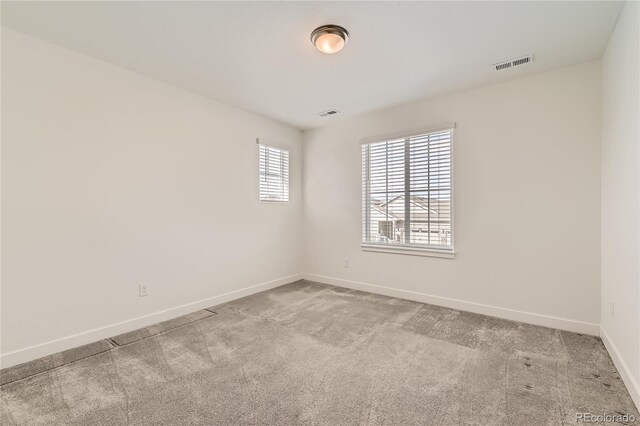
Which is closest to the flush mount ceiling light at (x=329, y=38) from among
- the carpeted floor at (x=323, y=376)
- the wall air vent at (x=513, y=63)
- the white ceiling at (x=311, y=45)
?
the white ceiling at (x=311, y=45)

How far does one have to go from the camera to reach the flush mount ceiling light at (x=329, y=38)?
89.4 inches

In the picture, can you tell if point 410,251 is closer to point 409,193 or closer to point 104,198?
point 409,193

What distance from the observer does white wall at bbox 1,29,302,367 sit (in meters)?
2.32

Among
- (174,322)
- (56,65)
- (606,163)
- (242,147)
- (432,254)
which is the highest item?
(56,65)

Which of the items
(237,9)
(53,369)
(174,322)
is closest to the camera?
(237,9)

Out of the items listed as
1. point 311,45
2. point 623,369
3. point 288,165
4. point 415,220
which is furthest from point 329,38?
point 623,369

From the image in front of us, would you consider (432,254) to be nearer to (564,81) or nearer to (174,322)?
(564,81)

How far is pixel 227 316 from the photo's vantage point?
131 inches

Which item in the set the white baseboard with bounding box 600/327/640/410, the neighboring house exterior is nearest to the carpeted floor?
the white baseboard with bounding box 600/327/640/410

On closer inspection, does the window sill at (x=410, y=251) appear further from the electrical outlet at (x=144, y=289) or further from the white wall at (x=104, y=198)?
the electrical outlet at (x=144, y=289)

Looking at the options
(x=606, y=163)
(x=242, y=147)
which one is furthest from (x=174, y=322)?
(x=606, y=163)

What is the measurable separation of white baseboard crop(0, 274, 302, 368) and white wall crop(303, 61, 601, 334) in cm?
222

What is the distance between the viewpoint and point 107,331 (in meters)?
2.76

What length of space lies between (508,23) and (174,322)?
4.09 meters
